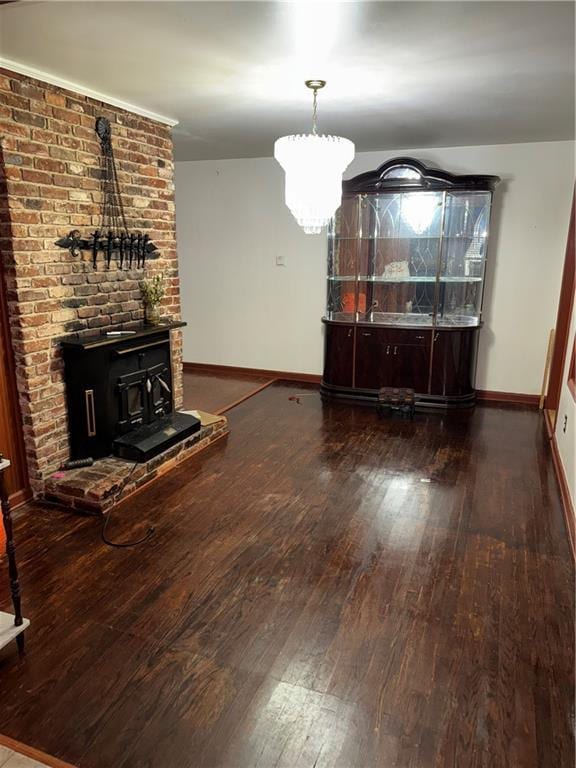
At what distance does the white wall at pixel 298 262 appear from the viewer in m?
4.84

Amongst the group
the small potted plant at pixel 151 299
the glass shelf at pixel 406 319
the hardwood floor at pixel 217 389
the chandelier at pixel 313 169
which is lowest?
the hardwood floor at pixel 217 389

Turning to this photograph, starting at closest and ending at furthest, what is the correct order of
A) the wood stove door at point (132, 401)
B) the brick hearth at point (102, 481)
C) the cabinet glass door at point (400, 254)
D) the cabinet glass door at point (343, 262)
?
the brick hearth at point (102, 481), the wood stove door at point (132, 401), the cabinet glass door at point (400, 254), the cabinet glass door at point (343, 262)

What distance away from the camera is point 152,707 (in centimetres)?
179

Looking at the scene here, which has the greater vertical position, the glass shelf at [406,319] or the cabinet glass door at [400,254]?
the cabinet glass door at [400,254]

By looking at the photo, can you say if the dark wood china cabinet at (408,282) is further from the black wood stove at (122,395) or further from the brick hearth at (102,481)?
the brick hearth at (102,481)

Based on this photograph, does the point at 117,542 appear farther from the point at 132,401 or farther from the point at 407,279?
the point at 407,279

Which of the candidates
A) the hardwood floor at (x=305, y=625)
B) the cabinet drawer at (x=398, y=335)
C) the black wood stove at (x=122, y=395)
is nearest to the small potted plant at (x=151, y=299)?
the black wood stove at (x=122, y=395)

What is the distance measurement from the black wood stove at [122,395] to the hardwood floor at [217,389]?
1052mm

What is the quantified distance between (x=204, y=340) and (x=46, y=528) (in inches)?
151

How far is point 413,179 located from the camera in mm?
4758

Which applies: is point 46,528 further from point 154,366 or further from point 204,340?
point 204,340

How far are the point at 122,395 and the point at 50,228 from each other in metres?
1.13

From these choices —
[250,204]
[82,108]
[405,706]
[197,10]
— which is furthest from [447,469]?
[250,204]

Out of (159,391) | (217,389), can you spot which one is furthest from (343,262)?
(159,391)
